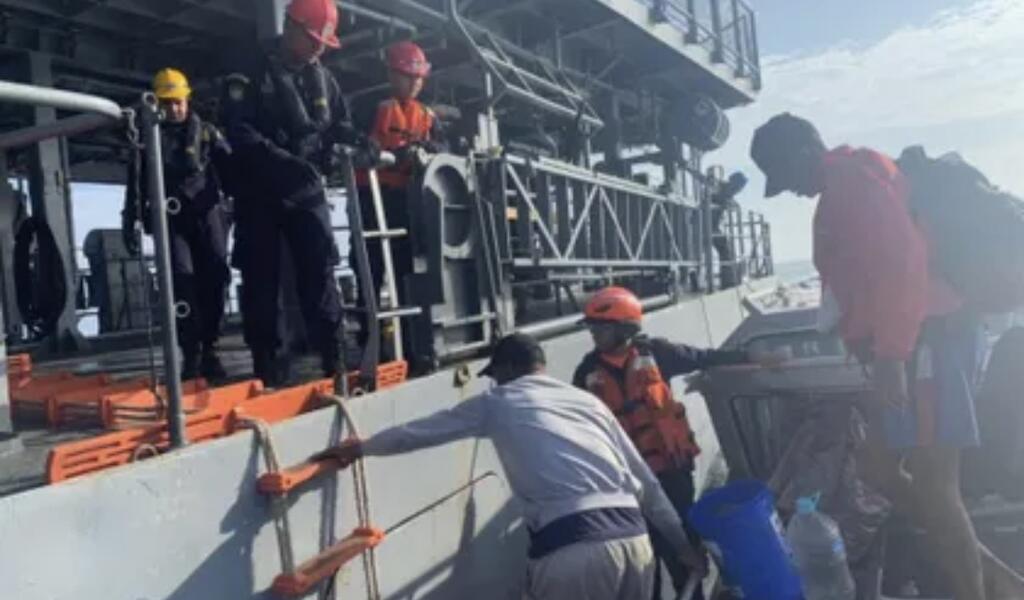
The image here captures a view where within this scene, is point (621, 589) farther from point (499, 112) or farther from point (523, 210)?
point (499, 112)

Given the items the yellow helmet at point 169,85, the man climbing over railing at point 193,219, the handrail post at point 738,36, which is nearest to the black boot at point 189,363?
the man climbing over railing at point 193,219

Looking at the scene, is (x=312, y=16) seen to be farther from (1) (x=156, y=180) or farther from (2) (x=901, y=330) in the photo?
(2) (x=901, y=330)

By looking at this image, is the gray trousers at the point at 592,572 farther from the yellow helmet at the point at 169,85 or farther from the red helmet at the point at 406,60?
the red helmet at the point at 406,60

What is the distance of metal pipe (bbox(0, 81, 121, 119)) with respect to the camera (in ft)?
7.22

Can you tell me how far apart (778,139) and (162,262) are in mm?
2365

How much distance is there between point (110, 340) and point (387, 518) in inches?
236

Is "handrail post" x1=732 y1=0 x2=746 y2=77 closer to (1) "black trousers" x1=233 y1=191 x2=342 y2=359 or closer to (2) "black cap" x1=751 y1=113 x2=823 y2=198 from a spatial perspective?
(2) "black cap" x1=751 y1=113 x2=823 y2=198

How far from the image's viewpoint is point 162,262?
9.09 feet

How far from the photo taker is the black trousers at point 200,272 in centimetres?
457

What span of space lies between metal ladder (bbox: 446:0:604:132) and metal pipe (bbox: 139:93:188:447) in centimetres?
348

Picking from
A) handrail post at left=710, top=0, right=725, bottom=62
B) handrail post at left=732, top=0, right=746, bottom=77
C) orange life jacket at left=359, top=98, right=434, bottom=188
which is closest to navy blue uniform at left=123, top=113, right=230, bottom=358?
orange life jacket at left=359, top=98, right=434, bottom=188

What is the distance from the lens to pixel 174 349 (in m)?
2.80

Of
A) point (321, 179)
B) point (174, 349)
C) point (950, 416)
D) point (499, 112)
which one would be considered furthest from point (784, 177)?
point (499, 112)

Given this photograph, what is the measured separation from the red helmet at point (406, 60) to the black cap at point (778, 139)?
94.3 inches
